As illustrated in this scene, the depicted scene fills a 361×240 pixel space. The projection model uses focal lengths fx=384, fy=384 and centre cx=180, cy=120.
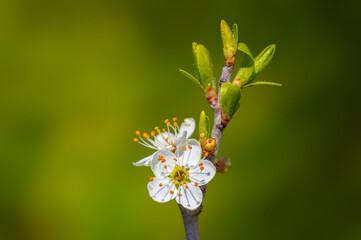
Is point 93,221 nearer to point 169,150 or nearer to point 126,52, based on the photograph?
point 126,52

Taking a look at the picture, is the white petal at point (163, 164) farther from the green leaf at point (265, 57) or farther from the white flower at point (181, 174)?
the green leaf at point (265, 57)

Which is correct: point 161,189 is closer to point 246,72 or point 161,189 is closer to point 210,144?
point 210,144

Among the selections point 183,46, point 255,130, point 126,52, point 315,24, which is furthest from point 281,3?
point 126,52

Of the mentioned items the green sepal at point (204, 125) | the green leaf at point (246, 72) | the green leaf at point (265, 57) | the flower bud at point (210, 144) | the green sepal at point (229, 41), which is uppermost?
the green sepal at point (229, 41)

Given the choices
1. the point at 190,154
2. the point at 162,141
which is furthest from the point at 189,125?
the point at 190,154

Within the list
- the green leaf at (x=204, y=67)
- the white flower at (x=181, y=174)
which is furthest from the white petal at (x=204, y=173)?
the green leaf at (x=204, y=67)

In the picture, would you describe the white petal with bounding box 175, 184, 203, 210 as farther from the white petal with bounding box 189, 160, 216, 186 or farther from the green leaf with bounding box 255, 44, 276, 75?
the green leaf with bounding box 255, 44, 276, 75
